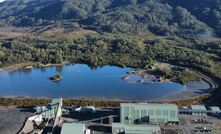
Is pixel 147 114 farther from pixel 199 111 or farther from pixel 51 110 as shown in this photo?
pixel 51 110

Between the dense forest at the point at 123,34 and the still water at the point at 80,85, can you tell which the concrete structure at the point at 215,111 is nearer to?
the still water at the point at 80,85

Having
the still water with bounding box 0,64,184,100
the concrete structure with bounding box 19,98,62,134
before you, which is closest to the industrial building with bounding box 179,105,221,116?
the still water with bounding box 0,64,184,100

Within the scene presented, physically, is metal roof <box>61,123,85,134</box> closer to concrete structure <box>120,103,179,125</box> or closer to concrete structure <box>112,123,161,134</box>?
concrete structure <box>112,123,161,134</box>

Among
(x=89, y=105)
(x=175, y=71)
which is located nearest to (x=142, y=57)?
(x=175, y=71)

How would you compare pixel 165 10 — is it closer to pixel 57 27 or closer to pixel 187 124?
pixel 57 27

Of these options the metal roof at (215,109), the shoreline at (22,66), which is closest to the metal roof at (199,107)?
the metal roof at (215,109)
